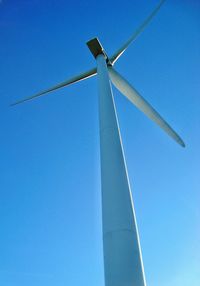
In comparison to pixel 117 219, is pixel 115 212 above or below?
above

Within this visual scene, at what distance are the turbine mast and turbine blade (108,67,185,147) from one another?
17.2 feet

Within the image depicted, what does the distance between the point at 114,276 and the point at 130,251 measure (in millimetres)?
653

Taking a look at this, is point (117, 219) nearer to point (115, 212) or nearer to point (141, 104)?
point (115, 212)

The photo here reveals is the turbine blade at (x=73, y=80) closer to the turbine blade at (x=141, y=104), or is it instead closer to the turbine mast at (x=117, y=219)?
the turbine blade at (x=141, y=104)

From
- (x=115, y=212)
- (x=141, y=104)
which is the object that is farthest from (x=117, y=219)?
(x=141, y=104)

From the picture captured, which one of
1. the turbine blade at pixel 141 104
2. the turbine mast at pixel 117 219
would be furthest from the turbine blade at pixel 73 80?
the turbine mast at pixel 117 219

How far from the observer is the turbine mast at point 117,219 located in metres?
6.03

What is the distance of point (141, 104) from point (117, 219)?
29.8 ft

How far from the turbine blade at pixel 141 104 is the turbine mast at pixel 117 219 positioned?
5236 mm

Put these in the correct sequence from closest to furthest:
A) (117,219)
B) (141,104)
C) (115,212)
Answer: (117,219) < (115,212) < (141,104)

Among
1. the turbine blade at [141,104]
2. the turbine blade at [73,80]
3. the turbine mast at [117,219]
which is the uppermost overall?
the turbine blade at [73,80]

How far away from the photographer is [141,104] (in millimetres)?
14906

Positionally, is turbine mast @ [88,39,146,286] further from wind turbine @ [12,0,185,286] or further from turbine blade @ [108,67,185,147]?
turbine blade @ [108,67,185,147]

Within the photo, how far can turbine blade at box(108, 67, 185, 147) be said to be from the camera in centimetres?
1438
